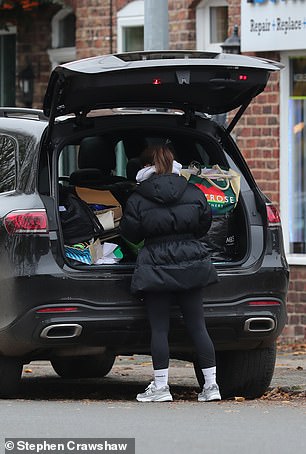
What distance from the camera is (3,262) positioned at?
954 cm

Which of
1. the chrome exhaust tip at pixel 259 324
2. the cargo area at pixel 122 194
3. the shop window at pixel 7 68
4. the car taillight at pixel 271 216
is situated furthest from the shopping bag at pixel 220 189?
the shop window at pixel 7 68

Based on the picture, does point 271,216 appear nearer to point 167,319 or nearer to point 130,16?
point 167,319

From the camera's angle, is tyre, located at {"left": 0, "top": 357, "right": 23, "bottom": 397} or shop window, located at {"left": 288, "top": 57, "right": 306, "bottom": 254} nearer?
tyre, located at {"left": 0, "top": 357, "right": 23, "bottom": 397}

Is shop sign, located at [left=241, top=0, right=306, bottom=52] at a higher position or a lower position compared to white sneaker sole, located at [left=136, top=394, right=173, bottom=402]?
higher

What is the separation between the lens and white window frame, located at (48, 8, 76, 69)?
1875cm

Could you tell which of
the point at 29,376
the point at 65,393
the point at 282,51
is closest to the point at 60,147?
the point at 65,393

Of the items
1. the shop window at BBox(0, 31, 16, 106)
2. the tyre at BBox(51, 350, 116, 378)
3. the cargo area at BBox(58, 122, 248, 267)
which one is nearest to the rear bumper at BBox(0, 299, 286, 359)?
the cargo area at BBox(58, 122, 248, 267)

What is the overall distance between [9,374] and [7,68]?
401 inches

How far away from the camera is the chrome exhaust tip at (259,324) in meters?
9.72

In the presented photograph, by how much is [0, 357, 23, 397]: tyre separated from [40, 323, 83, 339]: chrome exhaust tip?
49 cm

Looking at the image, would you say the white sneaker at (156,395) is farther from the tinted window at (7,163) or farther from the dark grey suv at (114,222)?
the tinted window at (7,163)

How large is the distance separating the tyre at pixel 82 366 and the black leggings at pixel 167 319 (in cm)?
209

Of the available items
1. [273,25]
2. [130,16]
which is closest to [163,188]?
[273,25]

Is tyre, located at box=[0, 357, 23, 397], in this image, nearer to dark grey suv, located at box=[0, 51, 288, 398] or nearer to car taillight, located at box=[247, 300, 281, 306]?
dark grey suv, located at box=[0, 51, 288, 398]
